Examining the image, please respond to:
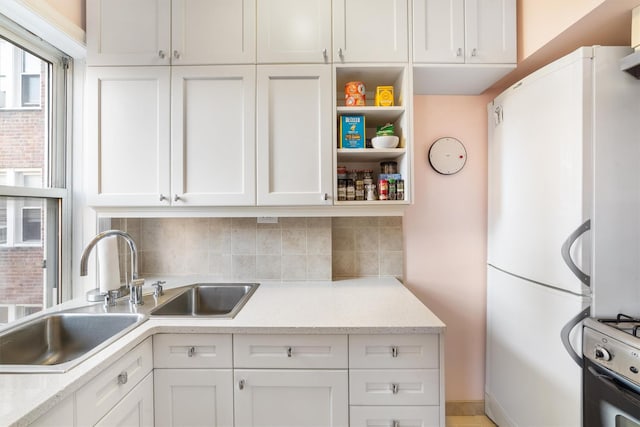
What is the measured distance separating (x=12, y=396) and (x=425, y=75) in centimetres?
209

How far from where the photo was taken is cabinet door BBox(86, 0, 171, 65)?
5.34 ft

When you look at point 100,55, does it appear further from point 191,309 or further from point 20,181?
point 191,309

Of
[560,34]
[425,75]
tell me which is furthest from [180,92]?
Answer: [560,34]

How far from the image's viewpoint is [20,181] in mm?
1465

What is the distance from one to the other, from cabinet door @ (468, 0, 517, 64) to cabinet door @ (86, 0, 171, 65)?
1576mm

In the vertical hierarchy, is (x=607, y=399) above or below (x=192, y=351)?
below

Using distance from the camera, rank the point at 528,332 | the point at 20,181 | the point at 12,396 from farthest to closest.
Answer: the point at 528,332 < the point at 20,181 < the point at 12,396

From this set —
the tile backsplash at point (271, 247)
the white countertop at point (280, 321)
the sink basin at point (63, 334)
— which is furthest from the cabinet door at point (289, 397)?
the tile backsplash at point (271, 247)

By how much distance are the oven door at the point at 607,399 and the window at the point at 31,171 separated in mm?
2462

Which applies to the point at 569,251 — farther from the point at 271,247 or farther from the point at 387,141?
the point at 271,247

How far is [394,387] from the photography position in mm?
1266

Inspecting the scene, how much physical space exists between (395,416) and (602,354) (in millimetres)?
811

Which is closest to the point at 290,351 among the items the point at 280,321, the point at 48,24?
the point at 280,321

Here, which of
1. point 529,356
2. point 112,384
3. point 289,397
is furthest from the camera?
point 529,356
